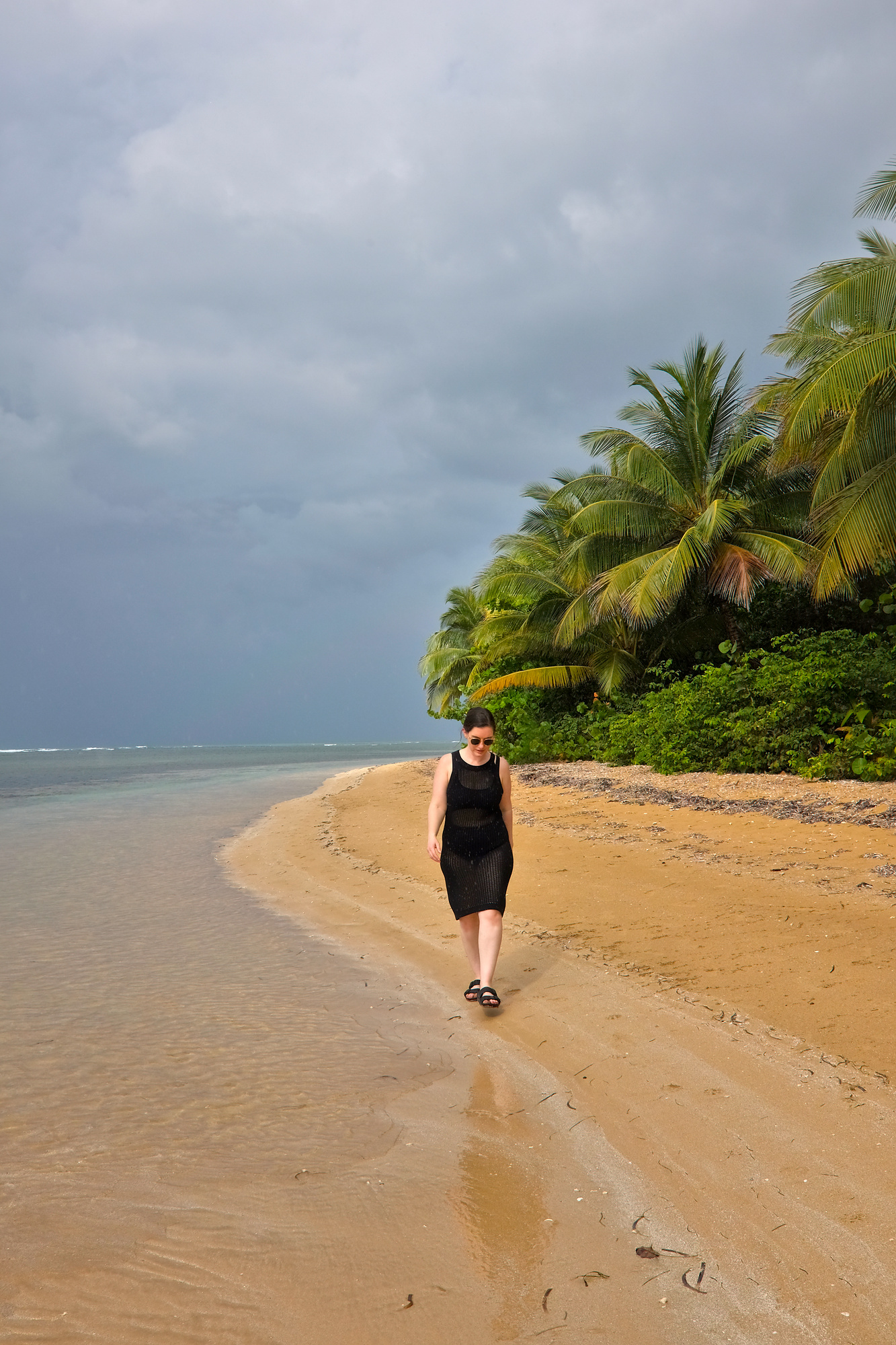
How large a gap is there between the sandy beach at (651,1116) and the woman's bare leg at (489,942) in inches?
9.2

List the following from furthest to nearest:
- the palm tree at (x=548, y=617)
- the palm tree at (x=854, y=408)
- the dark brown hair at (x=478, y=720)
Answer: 1. the palm tree at (x=548, y=617)
2. the palm tree at (x=854, y=408)
3. the dark brown hair at (x=478, y=720)

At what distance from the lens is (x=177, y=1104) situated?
12.1 ft

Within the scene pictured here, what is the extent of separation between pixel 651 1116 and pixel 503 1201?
2.93ft

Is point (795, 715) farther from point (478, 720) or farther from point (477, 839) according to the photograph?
point (478, 720)

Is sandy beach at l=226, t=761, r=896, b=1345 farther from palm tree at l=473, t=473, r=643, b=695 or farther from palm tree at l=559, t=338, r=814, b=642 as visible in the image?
palm tree at l=473, t=473, r=643, b=695

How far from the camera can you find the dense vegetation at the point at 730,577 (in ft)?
40.9

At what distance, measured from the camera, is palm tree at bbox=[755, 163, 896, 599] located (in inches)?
463


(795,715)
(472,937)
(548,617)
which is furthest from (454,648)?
(472,937)

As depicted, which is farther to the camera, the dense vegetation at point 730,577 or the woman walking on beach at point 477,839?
the dense vegetation at point 730,577

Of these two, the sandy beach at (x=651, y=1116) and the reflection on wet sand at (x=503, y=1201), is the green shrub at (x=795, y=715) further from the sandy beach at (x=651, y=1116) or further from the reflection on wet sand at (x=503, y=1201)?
the reflection on wet sand at (x=503, y=1201)

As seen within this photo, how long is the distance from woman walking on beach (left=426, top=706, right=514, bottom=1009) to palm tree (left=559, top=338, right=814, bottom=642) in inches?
511

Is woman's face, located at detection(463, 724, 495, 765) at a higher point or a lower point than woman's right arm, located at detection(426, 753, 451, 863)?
higher

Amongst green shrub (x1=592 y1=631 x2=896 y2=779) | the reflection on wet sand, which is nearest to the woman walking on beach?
the reflection on wet sand

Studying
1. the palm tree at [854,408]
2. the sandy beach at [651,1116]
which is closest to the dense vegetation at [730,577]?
the palm tree at [854,408]
